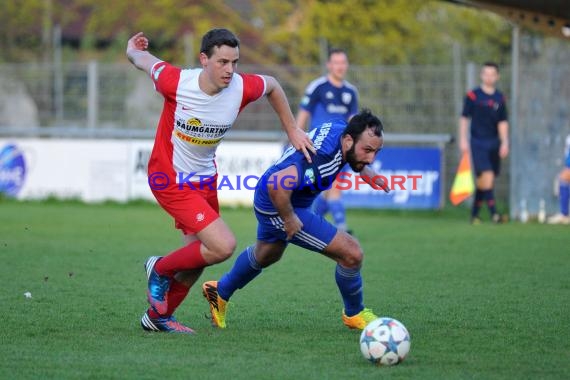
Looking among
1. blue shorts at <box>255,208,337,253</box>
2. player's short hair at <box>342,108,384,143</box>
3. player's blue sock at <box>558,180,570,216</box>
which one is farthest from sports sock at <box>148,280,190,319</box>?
player's blue sock at <box>558,180,570,216</box>

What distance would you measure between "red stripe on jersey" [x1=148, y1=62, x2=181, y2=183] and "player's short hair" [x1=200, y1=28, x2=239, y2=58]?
27cm

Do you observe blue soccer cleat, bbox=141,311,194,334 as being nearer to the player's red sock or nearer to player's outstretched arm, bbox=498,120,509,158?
the player's red sock

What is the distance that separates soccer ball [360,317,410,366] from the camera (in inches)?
228

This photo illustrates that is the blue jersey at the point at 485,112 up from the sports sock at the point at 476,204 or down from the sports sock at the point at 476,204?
up

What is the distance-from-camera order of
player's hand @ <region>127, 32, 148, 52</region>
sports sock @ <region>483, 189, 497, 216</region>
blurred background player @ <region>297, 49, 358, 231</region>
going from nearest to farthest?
1. player's hand @ <region>127, 32, 148, 52</region>
2. blurred background player @ <region>297, 49, 358, 231</region>
3. sports sock @ <region>483, 189, 497, 216</region>

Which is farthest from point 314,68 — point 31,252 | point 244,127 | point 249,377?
point 249,377

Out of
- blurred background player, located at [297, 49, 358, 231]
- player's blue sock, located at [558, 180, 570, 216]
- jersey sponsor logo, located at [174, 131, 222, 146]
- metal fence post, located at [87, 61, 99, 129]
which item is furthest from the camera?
metal fence post, located at [87, 61, 99, 129]

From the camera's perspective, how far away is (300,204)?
22.7 ft

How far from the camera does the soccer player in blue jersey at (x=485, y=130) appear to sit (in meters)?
15.7

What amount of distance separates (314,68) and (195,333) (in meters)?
12.8

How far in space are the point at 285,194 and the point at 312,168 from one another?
11.4 inches

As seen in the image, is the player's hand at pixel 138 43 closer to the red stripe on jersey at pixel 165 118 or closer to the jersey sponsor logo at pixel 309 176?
the red stripe on jersey at pixel 165 118

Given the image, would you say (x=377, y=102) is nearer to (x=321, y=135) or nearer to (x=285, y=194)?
(x=321, y=135)

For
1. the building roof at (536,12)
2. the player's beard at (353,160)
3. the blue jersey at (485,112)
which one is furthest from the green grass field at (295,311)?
the building roof at (536,12)
